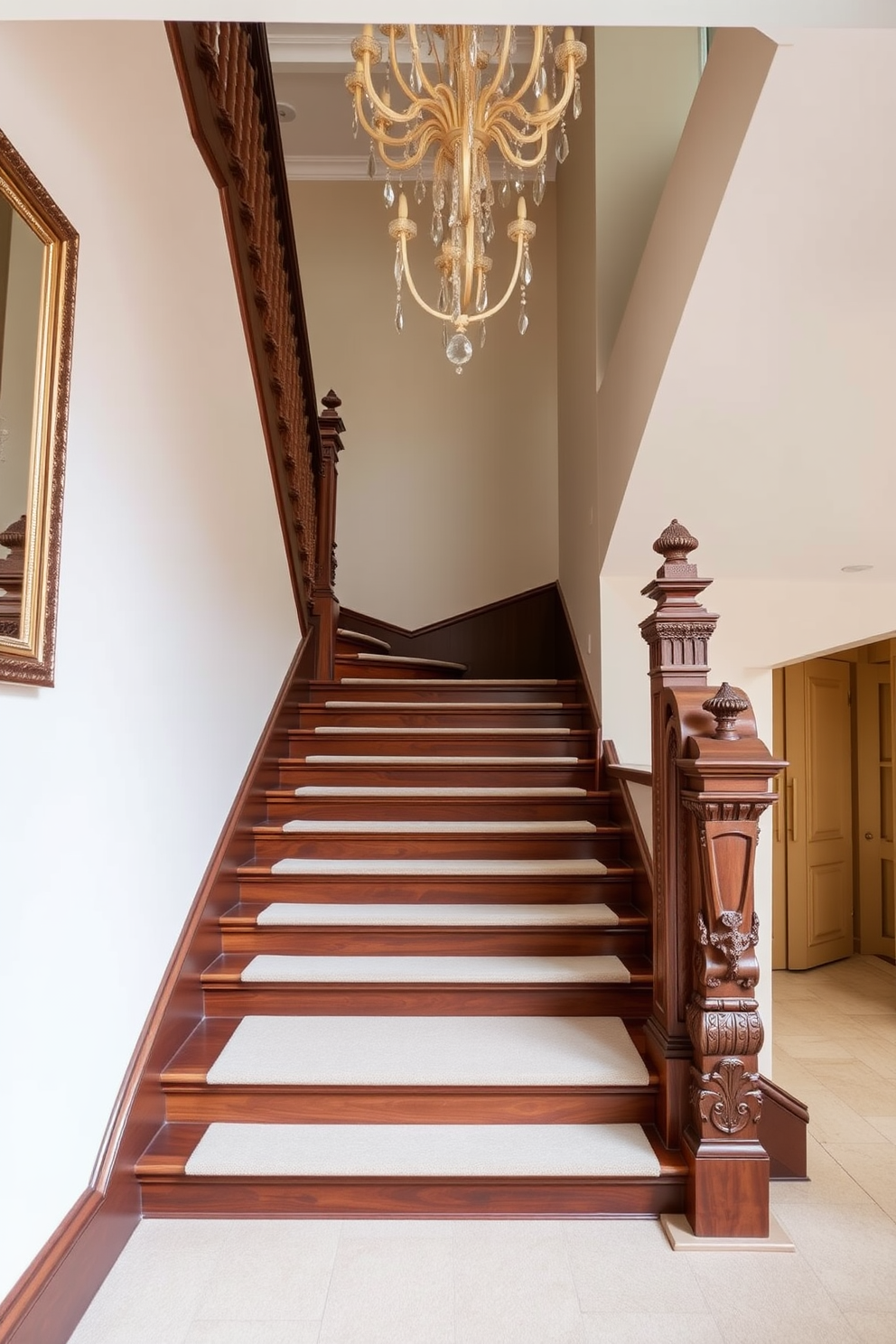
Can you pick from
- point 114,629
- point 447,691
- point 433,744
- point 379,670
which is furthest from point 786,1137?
point 379,670

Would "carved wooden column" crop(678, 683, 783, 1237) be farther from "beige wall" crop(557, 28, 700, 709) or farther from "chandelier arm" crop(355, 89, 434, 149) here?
"chandelier arm" crop(355, 89, 434, 149)

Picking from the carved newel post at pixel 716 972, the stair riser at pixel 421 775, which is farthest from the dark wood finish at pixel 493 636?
the carved newel post at pixel 716 972

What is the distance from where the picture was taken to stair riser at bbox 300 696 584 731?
3.76 metres

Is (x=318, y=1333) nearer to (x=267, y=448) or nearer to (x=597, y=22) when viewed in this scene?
(x=597, y=22)

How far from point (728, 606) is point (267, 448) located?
2006 mm

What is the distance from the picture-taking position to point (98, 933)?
1.76 m

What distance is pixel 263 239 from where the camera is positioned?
2980 mm

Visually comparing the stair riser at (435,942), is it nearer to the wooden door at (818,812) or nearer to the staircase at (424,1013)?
the staircase at (424,1013)

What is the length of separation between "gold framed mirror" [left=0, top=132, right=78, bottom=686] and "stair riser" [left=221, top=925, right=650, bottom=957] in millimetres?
1328

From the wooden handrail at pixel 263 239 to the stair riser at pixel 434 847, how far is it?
1.21 metres

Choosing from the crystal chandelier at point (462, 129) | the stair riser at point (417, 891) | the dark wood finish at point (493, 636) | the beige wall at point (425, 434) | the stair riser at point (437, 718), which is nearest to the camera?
the crystal chandelier at point (462, 129)

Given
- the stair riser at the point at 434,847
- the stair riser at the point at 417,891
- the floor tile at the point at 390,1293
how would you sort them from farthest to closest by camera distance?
1. the stair riser at the point at 434,847
2. the stair riser at the point at 417,891
3. the floor tile at the point at 390,1293

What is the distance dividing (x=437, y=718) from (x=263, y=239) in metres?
1.94

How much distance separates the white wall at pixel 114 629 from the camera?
1.49 meters
